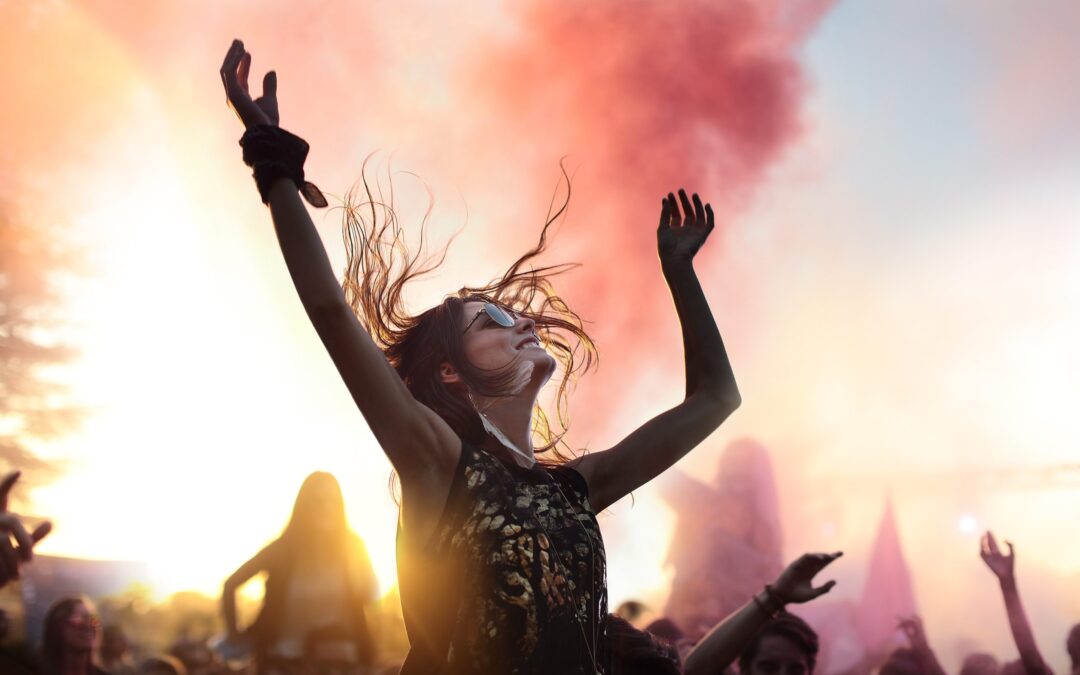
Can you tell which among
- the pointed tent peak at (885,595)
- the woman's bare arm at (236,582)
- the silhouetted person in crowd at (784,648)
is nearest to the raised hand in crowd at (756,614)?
the silhouetted person in crowd at (784,648)

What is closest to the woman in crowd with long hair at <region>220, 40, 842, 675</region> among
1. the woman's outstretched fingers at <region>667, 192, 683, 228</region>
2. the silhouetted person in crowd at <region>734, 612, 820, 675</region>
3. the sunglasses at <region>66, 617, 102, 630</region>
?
the woman's outstretched fingers at <region>667, 192, 683, 228</region>

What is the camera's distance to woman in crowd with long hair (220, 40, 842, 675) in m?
1.99

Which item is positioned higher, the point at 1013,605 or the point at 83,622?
the point at 1013,605

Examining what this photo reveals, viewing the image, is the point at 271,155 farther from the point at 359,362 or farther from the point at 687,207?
the point at 687,207

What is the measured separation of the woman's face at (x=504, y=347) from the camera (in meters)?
2.50

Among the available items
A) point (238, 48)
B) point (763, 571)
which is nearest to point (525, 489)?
point (238, 48)

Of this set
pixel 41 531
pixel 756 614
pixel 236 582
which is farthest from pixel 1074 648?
pixel 41 531

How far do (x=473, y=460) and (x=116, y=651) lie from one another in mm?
4860

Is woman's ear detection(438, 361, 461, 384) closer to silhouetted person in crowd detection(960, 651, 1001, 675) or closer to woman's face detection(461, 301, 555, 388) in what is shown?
woman's face detection(461, 301, 555, 388)

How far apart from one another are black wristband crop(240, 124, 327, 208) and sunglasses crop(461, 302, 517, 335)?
63 cm

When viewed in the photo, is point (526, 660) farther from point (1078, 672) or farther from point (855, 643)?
point (855, 643)

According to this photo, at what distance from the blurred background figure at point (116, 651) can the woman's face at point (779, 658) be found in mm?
3664

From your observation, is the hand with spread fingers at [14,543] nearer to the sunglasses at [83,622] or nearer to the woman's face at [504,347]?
the sunglasses at [83,622]

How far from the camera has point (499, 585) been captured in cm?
200
